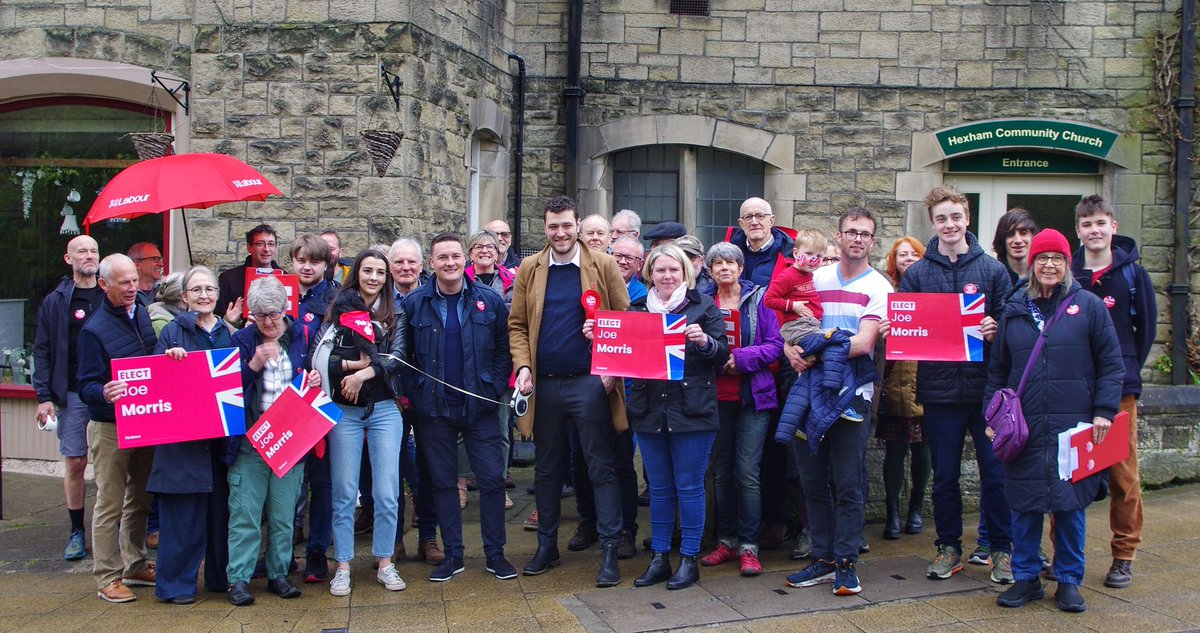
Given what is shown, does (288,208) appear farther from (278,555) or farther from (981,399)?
(981,399)

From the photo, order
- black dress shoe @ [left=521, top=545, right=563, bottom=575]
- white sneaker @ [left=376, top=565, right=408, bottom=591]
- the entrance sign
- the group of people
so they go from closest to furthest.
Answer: the group of people < white sneaker @ [left=376, top=565, right=408, bottom=591] < black dress shoe @ [left=521, top=545, right=563, bottom=575] < the entrance sign

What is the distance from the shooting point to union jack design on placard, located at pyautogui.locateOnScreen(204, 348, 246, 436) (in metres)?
5.69

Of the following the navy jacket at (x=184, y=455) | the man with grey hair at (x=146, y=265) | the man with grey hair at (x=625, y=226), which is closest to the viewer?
the navy jacket at (x=184, y=455)

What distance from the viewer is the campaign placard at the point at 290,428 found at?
18.7ft

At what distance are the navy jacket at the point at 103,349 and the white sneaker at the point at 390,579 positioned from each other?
1705 mm

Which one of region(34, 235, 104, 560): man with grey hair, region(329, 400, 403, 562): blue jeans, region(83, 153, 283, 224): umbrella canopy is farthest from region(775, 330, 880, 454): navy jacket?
region(34, 235, 104, 560): man with grey hair

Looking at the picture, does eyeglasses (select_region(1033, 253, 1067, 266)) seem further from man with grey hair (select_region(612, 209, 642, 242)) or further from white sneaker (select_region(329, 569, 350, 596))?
white sneaker (select_region(329, 569, 350, 596))

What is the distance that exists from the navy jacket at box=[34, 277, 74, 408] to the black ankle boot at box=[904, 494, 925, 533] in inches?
213

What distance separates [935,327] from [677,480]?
1.62 metres

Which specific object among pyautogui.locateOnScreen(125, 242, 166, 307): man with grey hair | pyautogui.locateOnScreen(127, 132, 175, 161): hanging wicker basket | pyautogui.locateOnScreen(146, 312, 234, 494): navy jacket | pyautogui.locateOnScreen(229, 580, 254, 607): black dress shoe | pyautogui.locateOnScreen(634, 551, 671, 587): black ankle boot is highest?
pyautogui.locateOnScreen(127, 132, 175, 161): hanging wicker basket

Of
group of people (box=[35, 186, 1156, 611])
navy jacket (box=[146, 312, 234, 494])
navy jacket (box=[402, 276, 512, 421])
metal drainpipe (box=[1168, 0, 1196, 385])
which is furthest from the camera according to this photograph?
metal drainpipe (box=[1168, 0, 1196, 385])

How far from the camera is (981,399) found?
5.98 m

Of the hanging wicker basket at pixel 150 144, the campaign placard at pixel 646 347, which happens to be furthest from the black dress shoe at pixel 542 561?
the hanging wicker basket at pixel 150 144

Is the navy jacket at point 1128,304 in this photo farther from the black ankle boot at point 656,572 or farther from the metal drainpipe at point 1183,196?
the metal drainpipe at point 1183,196
